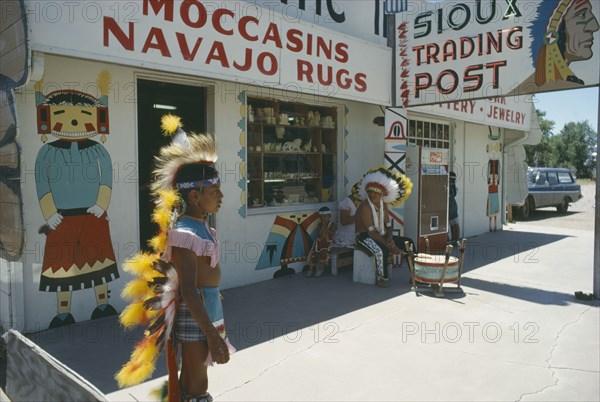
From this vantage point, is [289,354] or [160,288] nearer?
[160,288]

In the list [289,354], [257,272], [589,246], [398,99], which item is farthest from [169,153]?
[589,246]

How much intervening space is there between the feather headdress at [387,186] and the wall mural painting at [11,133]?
4603 millimetres

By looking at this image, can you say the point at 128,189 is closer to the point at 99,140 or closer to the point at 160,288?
the point at 99,140

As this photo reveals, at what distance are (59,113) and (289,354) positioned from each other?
3320mm

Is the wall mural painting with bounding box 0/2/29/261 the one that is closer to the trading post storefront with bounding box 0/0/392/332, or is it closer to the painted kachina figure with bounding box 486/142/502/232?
the trading post storefront with bounding box 0/0/392/332

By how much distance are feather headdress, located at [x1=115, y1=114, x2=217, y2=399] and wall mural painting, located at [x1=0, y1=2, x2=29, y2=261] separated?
1881mm

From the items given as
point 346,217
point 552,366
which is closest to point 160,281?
point 552,366

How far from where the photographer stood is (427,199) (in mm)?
9094

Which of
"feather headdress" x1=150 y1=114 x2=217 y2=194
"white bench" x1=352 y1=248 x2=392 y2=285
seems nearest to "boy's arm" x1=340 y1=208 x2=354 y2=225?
"white bench" x1=352 y1=248 x2=392 y2=285

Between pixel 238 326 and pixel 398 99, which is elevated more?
pixel 398 99

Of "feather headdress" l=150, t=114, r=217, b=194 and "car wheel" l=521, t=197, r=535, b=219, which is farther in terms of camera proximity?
"car wheel" l=521, t=197, r=535, b=219

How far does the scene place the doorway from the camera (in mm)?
6492

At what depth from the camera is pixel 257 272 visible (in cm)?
698

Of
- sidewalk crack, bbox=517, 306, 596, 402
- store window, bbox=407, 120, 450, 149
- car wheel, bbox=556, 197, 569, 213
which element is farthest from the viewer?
car wheel, bbox=556, 197, 569, 213
